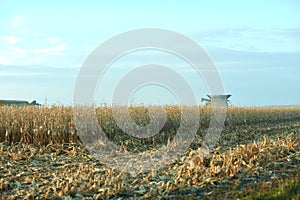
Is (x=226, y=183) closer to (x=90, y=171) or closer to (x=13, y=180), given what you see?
(x=90, y=171)

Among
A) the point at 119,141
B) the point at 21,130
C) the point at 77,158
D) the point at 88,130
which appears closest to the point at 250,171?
the point at 77,158

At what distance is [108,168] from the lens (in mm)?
9203

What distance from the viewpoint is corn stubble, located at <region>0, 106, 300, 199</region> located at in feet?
24.0

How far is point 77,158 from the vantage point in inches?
415

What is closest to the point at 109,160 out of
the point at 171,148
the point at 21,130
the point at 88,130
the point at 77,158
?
the point at 77,158

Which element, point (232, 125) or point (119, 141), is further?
point (232, 125)

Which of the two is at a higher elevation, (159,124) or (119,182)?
(159,124)

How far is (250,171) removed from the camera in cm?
837

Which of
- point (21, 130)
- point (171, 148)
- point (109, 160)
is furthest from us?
point (21, 130)

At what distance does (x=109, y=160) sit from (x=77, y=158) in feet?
3.12

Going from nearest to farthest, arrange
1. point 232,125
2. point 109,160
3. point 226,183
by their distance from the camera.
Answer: point 226,183, point 109,160, point 232,125

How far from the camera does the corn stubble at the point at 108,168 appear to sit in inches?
289

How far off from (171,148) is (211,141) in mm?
3084

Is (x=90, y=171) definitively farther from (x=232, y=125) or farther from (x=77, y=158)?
(x=232, y=125)
